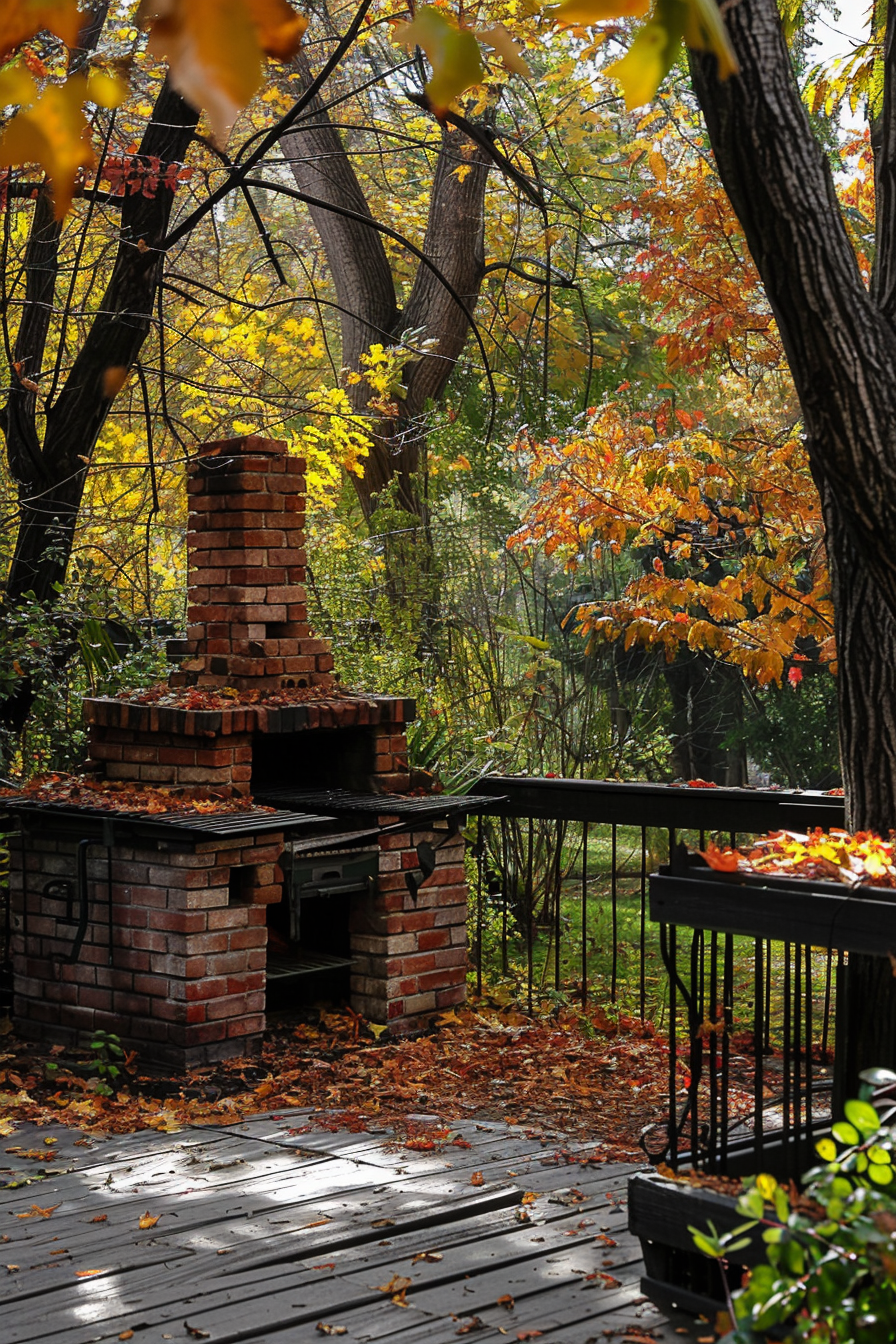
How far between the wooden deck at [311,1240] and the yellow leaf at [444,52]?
247 cm

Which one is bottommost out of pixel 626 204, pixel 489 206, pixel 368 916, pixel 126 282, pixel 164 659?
pixel 368 916

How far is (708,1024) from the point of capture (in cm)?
329

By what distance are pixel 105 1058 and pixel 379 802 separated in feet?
4.51

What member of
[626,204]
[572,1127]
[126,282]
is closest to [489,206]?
[626,204]

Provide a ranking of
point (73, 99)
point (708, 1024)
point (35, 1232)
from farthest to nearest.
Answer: point (35, 1232), point (708, 1024), point (73, 99)

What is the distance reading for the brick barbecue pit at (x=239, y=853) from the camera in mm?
4961

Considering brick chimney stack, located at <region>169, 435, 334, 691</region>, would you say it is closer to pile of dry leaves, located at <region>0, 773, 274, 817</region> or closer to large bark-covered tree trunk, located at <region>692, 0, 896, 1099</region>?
pile of dry leaves, located at <region>0, 773, 274, 817</region>

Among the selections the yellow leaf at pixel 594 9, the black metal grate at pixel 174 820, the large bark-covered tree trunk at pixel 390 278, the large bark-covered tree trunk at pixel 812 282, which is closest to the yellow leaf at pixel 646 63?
the yellow leaf at pixel 594 9

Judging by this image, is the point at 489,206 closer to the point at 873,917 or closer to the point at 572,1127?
the point at 572,1127

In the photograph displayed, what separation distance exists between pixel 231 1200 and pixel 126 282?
12.8 feet

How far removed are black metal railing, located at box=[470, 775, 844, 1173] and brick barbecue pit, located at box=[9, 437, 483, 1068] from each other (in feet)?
2.10

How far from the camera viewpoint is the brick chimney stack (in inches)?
215

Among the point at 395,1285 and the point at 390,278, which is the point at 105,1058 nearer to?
the point at 395,1285

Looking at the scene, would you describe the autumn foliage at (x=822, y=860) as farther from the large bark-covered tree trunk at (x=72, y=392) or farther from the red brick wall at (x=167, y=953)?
the large bark-covered tree trunk at (x=72, y=392)
